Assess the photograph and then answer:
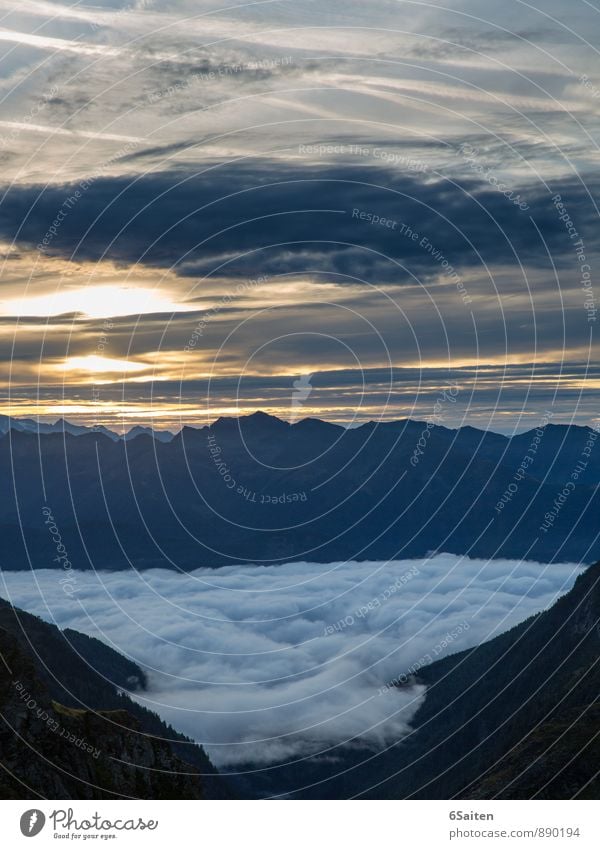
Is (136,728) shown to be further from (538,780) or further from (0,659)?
(538,780)

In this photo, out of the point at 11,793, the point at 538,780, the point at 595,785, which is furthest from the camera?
the point at 538,780
